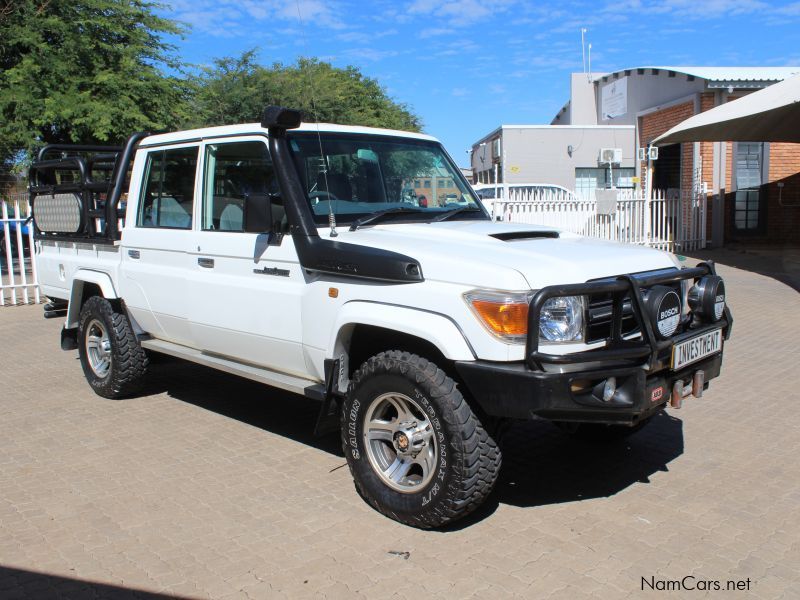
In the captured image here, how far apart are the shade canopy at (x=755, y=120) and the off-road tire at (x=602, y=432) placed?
809 cm

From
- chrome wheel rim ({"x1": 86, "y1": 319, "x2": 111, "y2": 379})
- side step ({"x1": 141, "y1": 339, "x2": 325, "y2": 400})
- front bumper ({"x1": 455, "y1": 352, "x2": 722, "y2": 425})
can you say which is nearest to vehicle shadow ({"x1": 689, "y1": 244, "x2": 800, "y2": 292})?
front bumper ({"x1": 455, "y1": 352, "x2": 722, "y2": 425})

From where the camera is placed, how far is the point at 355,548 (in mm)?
3686

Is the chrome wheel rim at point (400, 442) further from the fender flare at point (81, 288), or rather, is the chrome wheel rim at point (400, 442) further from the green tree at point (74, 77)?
the green tree at point (74, 77)

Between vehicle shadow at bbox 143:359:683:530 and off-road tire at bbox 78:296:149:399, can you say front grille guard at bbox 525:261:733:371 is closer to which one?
vehicle shadow at bbox 143:359:683:530

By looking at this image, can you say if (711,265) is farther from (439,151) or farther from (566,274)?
(439,151)

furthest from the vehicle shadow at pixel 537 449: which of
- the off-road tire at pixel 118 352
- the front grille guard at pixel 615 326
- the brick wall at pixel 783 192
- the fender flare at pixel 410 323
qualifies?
the brick wall at pixel 783 192

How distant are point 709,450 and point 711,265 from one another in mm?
1473

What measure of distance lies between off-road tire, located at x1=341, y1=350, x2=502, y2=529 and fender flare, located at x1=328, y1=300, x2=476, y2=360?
175mm

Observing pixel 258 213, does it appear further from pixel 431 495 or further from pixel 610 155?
pixel 610 155

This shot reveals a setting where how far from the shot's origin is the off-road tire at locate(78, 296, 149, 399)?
6.07 m

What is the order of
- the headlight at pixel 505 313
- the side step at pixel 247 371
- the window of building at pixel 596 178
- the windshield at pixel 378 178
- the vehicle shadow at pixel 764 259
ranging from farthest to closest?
the window of building at pixel 596 178, the vehicle shadow at pixel 764 259, the windshield at pixel 378 178, the side step at pixel 247 371, the headlight at pixel 505 313

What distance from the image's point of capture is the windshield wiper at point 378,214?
4.43m

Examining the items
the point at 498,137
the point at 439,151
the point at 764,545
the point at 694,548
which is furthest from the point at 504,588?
the point at 498,137

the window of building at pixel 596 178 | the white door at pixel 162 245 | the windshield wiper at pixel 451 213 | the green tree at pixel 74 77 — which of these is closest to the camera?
the windshield wiper at pixel 451 213
